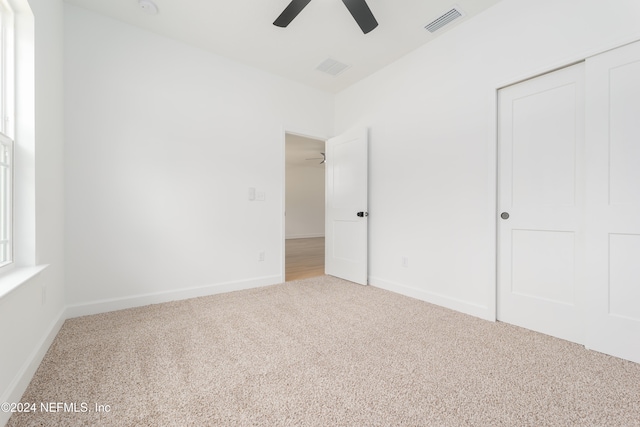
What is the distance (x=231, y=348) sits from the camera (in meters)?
1.83

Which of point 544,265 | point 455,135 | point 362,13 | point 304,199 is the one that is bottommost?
point 544,265

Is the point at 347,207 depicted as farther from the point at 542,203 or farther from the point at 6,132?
the point at 6,132

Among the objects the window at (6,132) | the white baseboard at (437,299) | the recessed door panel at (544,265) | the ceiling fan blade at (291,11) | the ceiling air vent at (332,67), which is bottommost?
the white baseboard at (437,299)

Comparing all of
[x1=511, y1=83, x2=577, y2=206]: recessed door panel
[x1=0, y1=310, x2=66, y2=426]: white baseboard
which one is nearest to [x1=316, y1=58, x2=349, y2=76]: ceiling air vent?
[x1=511, y1=83, x2=577, y2=206]: recessed door panel

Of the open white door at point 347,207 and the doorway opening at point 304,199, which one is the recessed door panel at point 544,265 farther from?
the doorway opening at point 304,199

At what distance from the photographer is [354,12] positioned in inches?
78.4

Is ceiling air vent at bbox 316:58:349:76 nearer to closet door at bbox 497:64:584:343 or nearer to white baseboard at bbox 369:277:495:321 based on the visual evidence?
closet door at bbox 497:64:584:343

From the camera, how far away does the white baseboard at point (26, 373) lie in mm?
1192

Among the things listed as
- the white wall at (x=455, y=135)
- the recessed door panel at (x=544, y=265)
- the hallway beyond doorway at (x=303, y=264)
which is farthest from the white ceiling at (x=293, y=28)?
the hallway beyond doorway at (x=303, y=264)

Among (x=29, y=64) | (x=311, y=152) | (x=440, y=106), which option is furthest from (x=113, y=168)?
(x=311, y=152)

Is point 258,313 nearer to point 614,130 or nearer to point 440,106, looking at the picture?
point 440,106

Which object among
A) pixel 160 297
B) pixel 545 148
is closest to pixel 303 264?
pixel 160 297

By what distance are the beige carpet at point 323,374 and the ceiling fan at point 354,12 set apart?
7.97 feet

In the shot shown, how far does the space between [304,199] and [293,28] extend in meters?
6.78
